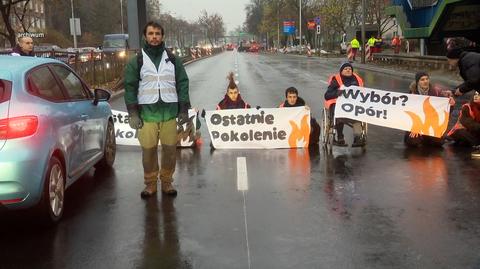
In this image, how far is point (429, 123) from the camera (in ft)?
29.3

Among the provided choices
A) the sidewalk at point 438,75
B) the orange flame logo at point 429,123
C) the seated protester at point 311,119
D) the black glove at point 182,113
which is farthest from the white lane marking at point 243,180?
the sidewalk at point 438,75

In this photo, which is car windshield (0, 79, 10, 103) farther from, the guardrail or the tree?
the tree

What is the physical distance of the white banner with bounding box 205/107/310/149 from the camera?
9.01 meters

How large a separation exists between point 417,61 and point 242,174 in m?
24.2

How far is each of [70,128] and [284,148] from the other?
4.06 metres

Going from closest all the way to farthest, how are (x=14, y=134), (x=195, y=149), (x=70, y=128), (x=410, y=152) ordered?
(x=14, y=134), (x=70, y=128), (x=410, y=152), (x=195, y=149)

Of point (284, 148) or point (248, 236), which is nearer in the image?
point (248, 236)

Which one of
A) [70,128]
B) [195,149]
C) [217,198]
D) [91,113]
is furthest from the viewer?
[195,149]

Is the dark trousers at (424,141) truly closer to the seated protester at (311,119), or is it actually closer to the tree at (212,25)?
the seated protester at (311,119)

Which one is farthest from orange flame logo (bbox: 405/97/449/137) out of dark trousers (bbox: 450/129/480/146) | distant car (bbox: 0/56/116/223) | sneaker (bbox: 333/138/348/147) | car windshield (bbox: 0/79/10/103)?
car windshield (bbox: 0/79/10/103)

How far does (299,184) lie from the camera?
264 inches

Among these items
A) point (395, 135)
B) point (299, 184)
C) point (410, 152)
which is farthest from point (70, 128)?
point (395, 135)

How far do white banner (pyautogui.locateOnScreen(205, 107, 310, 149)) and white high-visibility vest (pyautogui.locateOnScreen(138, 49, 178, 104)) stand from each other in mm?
3093

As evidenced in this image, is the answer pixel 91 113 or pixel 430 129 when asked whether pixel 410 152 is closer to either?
pixel 430 129
